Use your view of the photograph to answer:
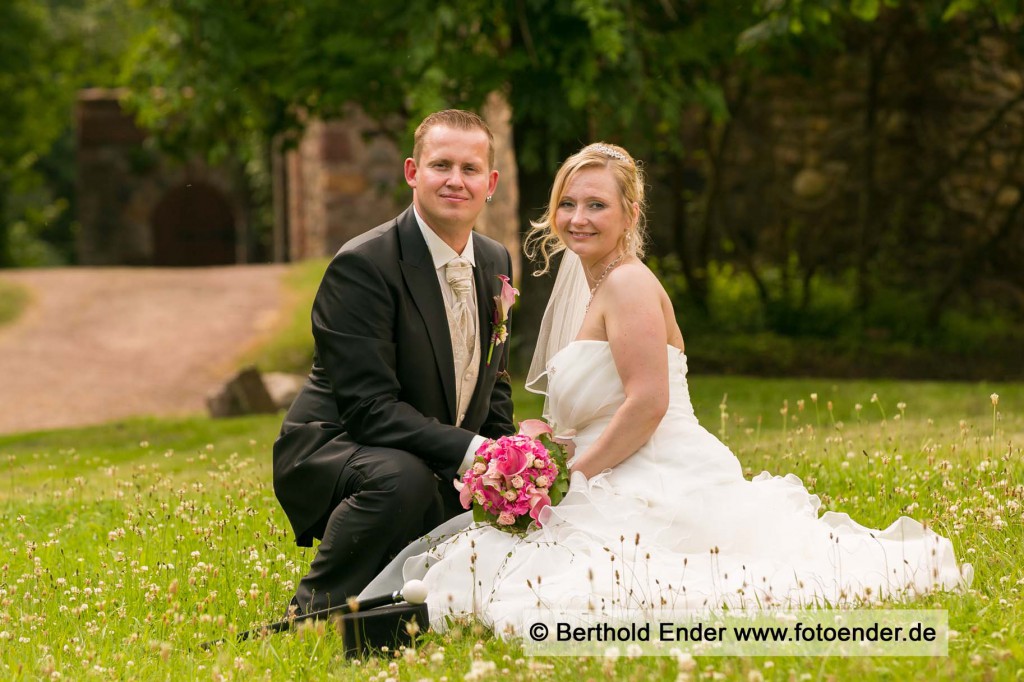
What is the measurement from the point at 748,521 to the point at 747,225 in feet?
37.4

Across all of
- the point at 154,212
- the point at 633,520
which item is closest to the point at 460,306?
the point at 633,520

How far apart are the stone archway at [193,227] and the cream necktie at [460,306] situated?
23.6 meters

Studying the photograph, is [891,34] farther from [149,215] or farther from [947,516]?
[149,215]

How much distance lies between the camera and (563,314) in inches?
185

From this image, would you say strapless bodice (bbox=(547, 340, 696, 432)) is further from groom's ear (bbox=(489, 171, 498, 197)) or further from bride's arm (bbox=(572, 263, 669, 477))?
groom's ear (bbox=(489, 171, 498, 197))

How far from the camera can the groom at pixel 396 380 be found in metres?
4.17

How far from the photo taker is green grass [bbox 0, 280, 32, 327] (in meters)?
14.8

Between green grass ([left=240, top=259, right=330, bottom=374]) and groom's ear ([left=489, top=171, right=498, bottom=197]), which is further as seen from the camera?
green grass ([left=240, top=259, right=330, bottom=374])

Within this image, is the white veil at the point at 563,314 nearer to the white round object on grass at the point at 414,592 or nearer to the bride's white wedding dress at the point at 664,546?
the bride's white wedding dress at the point at 664,546

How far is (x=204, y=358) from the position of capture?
45.8 ft

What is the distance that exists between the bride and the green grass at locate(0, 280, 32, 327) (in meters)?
12.0

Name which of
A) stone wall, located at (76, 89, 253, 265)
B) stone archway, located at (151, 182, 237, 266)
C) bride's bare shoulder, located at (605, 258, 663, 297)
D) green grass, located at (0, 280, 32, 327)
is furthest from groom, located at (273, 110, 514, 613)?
stone archway, located at (151, 182, 237, 266)

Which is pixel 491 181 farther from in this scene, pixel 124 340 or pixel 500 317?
pixel 124 340

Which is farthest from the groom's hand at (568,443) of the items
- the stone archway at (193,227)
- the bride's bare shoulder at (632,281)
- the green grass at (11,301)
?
the stone archway at (193,227)
